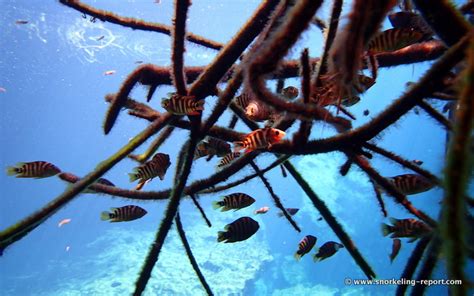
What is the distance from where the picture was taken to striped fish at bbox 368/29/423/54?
1.97 metres

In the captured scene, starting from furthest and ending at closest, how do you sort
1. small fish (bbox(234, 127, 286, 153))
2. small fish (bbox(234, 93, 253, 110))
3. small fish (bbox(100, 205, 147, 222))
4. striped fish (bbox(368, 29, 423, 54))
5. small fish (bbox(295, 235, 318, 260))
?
small fish (bbox(295, 235, 318, 260)) < small fish (bbox(100, 205, 147, 222)) < small fish (bbox(234, 93, 253, 110)) < striped fish (bbox(368, 29, 423, 54)) < small fish (bbox(234, 127, 286, 153))

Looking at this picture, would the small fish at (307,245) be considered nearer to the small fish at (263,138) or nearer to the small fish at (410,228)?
the small fish at (410,228)

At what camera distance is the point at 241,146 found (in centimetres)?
201

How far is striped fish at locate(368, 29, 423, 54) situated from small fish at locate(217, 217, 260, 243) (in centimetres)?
220

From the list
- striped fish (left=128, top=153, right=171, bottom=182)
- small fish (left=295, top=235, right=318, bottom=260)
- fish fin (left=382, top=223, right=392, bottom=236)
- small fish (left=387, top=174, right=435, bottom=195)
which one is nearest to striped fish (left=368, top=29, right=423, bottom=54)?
small fish (left=387, top=174, right=435, bottom=195)

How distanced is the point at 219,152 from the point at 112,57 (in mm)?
50202

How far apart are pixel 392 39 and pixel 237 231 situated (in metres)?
2.33

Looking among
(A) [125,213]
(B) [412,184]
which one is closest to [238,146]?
(B) [412,184]

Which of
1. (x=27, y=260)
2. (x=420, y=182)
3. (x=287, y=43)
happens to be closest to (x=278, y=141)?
(x=287, y=43)

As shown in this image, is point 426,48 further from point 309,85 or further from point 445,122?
point 309,85

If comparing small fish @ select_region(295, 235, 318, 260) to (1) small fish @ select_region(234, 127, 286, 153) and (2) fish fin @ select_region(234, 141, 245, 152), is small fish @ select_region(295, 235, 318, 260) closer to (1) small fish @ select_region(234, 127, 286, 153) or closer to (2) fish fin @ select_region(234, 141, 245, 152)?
(2) fish fin @ select_region(234, 141, 245, 152)

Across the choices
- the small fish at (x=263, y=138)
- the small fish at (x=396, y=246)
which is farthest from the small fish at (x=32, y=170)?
the small fish at (x=396, y=246)

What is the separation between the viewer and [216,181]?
2217 millimetres

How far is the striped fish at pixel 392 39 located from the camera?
1.97 m
